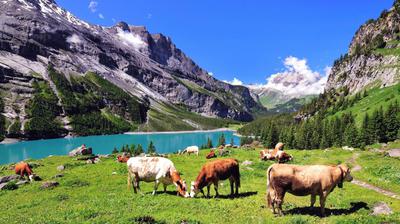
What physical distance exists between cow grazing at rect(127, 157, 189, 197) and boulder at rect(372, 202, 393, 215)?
13741mm

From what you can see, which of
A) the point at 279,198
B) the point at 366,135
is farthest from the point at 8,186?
the point at 366,135

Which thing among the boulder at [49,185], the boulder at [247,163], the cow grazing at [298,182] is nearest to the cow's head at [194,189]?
the cow grazing at [298,182]

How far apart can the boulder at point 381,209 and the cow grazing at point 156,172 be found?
1374cm

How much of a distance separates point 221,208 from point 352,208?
8.85m

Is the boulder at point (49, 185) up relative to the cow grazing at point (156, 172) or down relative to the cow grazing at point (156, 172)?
down

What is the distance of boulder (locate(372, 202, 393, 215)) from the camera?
21228 mm

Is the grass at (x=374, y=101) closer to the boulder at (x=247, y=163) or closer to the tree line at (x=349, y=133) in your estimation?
the tree line at (x=349, y=133)

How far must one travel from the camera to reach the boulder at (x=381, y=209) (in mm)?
21228

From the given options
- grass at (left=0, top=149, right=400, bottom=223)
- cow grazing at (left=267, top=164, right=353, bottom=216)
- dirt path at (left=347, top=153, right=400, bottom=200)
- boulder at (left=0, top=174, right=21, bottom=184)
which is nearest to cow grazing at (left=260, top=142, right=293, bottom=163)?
dirt path at (left=347, top=153, right=400, bottom=200)

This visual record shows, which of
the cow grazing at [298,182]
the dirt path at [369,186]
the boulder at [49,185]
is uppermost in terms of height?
the cow grazing at [298,182]

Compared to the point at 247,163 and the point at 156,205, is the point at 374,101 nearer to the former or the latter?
the point at 247,163

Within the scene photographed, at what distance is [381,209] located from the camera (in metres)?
21.9

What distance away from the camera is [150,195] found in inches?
1054

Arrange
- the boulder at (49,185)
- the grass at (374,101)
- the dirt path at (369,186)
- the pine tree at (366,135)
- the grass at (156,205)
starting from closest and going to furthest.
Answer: the grass at (156,205)
the dirt path at (369,186)
the boulder at (49,185)
the pine tree at (366,135)
the grass at (374,101)
